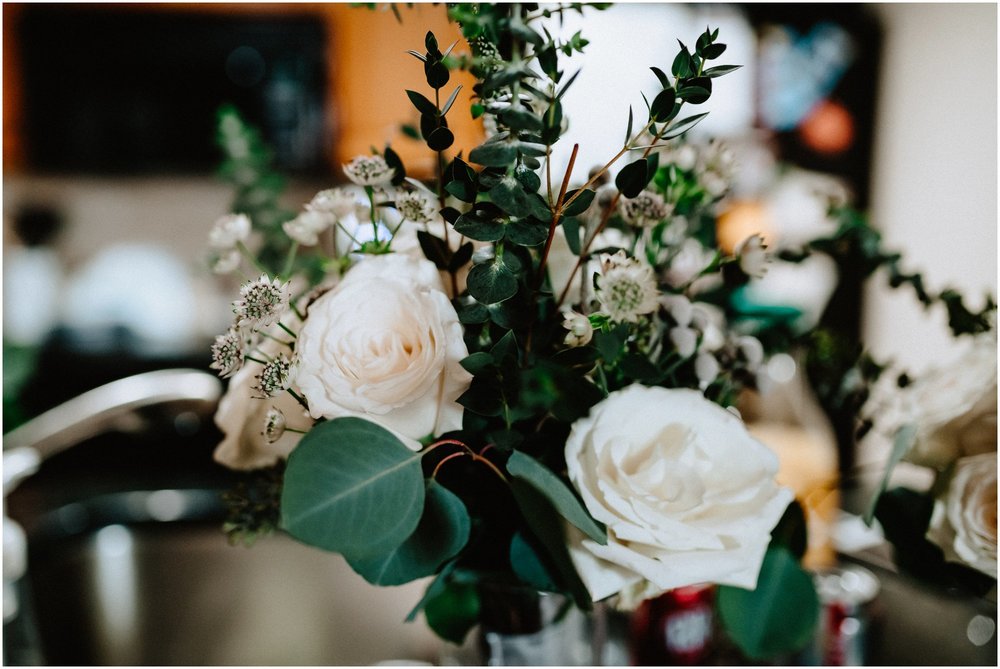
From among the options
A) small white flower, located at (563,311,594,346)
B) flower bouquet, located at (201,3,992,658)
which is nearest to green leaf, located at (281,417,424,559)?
flower bouquet, located at (201,3,992,658)

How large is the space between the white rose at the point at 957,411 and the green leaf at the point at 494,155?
360 mm

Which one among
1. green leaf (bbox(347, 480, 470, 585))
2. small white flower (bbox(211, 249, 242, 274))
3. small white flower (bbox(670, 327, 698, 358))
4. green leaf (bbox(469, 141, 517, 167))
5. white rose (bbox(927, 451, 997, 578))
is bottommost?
white rose (bbox(927, 451, 997, 578))

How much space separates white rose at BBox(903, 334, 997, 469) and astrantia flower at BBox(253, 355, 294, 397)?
43 centimetres

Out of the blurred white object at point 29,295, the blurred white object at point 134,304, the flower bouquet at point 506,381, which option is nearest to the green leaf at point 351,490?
the flower bouquet at point 506,381

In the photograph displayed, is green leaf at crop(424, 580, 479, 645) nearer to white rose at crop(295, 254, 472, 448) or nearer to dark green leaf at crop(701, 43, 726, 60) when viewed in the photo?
white rose at crop(295, 254, 472, 448)

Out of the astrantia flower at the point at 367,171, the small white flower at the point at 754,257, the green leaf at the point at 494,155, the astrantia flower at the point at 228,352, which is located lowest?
the astrantia flower at the point at 228,352

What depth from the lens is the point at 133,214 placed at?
103 inches

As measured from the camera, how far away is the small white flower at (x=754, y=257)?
43 centimetres

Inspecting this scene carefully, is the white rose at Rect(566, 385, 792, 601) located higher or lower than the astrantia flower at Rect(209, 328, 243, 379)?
lower

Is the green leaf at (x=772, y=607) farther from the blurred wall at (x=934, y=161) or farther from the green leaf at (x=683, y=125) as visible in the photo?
the blurred wall at (x=934, y=161)

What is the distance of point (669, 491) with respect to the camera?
36cm

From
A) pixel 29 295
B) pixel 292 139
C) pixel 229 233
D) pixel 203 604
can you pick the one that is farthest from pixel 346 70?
pixel 229 233

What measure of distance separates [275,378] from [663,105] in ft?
0.84

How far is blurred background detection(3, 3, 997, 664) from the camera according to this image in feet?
7.02
